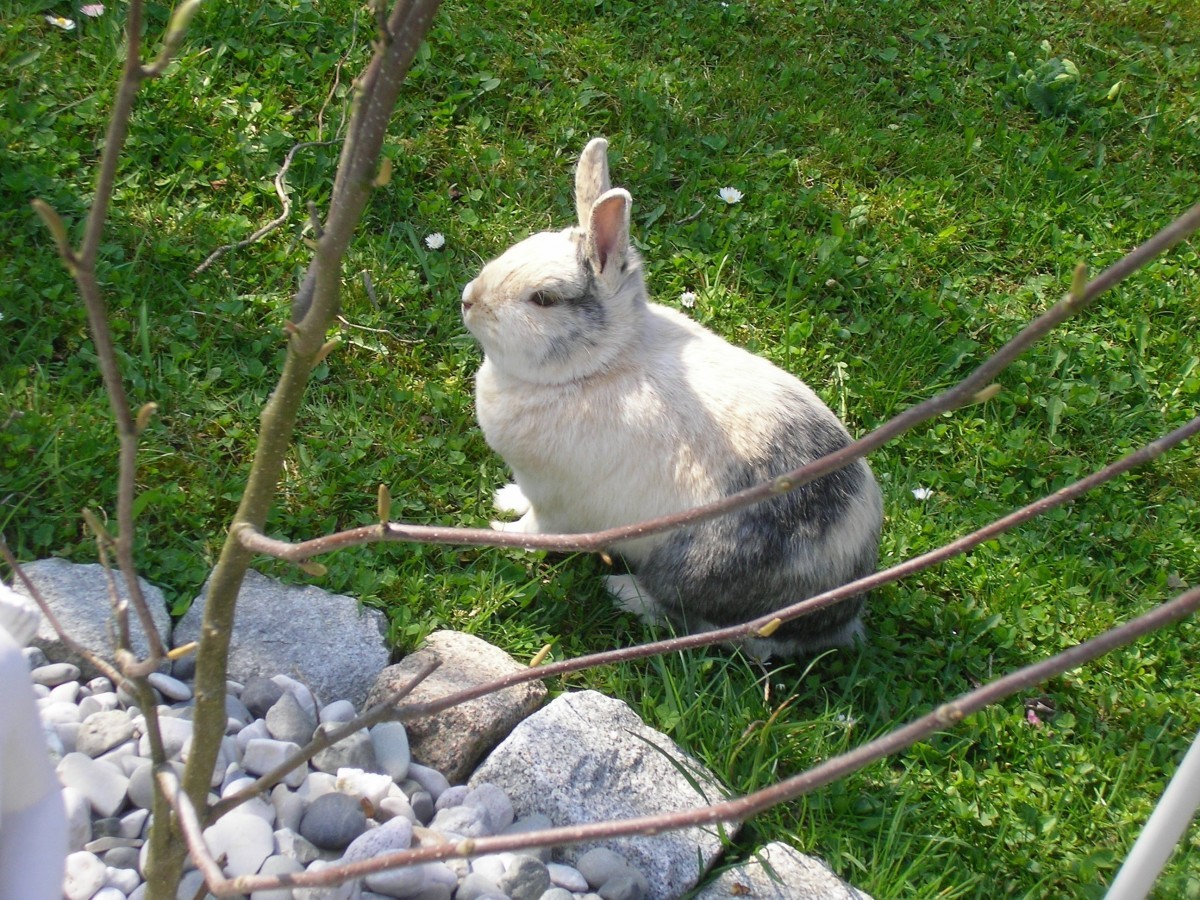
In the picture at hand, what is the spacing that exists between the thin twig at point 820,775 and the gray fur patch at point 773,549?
6.47ft

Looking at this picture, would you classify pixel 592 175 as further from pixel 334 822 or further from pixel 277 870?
pixel 277 870

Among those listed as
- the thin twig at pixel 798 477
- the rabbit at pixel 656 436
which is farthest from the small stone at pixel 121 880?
the rabbit at pixel 656 436

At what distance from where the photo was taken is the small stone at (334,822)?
8.31ft

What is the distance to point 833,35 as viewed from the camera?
18.8ft

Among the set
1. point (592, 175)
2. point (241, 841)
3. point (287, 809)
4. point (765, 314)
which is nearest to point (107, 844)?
point (241, 841)

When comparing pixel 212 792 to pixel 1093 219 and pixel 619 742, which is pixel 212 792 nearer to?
pixel 619 742

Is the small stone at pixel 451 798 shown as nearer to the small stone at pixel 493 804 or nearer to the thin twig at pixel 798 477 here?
the small stone at pixel 493 804

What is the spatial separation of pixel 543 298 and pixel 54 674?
1.69 meters

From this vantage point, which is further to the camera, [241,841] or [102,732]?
[102,732]

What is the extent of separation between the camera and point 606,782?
2869 millimetres

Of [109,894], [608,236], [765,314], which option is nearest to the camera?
[109,894]

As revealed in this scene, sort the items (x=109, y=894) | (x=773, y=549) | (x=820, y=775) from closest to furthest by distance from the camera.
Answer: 1. (x=820, y=775)
2. (x=109, y=894)
3. (x=773, y=549)

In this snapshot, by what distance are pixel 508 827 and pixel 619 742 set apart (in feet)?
1.22

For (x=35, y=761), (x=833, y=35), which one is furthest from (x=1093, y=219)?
(x=35, y=761)
